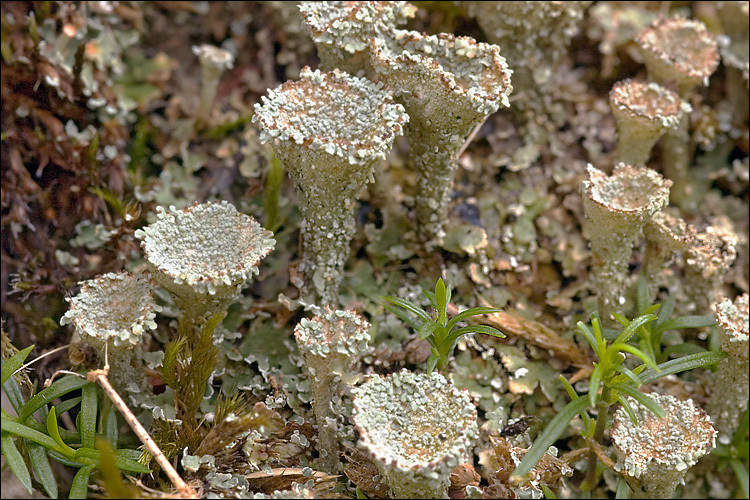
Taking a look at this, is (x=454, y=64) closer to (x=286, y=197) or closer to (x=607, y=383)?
(x=286, y=197)

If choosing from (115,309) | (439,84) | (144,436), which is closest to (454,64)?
(439,84)

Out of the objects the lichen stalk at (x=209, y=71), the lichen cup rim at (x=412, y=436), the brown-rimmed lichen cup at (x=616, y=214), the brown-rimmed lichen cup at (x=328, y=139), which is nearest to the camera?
the lichen cup rim at (x=412, y=436)

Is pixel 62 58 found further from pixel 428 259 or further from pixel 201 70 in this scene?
pixel 428 259

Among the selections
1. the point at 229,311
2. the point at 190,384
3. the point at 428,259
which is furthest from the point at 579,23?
the point at 190,384

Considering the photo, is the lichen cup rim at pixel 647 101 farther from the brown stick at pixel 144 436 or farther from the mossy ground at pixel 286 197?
the brown stick at pixel 144 436

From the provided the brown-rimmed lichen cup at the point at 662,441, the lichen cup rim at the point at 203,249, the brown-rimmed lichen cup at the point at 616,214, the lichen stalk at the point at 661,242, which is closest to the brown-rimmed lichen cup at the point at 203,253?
the lichen cup rim at the point at 203,249

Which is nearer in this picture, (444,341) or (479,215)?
(444,341)
